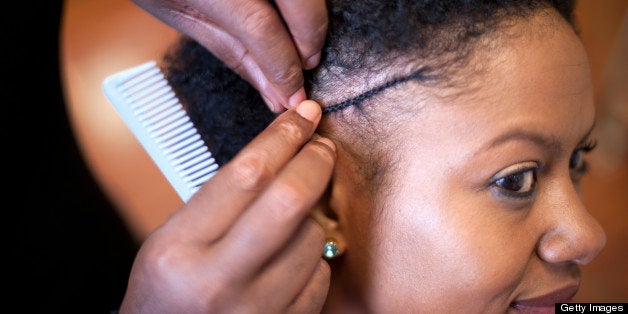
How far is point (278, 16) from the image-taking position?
826 millimetres

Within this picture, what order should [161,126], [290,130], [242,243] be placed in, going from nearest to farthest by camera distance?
[242,243], [290,130], [161,126]

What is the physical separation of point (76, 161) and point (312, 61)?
2.66 feet

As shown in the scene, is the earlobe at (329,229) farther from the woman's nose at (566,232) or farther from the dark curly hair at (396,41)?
the woman's nose at (566,232)

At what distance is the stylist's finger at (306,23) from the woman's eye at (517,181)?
35cm

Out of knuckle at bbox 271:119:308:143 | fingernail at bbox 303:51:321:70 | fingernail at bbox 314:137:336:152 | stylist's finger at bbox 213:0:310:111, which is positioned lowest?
fingernail at bbox 314:137:336:152

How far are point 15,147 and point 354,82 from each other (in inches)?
29.6

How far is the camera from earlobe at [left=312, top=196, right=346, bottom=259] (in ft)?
3.19

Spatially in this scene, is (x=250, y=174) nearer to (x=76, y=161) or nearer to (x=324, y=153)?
(x=324, y=153)

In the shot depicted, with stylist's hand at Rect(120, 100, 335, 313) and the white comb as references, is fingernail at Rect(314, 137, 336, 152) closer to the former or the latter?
stylist's hand at Rect(120, 100, 335, 313)

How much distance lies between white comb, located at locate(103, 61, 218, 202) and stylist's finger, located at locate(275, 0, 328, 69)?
30 cm

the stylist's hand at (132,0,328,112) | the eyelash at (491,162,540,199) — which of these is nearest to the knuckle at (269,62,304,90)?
the stylist's hand at (132,0,328,112)

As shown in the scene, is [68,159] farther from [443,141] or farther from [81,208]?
[443,141]

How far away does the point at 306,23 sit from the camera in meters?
0.83

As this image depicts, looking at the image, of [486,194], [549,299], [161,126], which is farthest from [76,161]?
[549,299]
